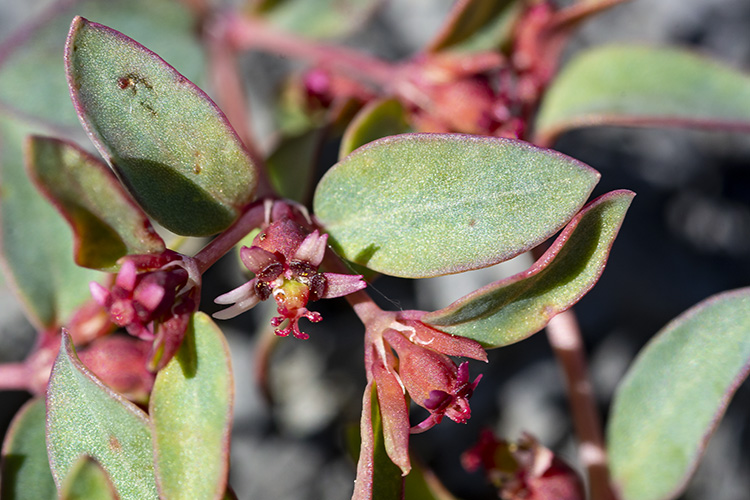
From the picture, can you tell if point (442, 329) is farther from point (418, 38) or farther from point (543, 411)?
point (418, 38)

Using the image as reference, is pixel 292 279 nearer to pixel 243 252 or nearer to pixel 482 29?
pixel 243 252

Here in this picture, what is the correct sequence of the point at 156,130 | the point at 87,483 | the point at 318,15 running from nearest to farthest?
1. the point at 87,483
2. the point at 156,130
3. the point at 318,15

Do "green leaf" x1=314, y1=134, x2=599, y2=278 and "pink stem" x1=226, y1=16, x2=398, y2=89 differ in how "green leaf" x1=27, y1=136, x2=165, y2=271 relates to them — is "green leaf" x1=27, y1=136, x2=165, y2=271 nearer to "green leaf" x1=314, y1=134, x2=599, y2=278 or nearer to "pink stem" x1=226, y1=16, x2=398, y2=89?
"green leaf" x1=314, y1=134, x2=599, y2=278

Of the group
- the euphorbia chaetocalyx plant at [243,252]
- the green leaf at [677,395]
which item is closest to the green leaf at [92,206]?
the euphorbia chaetocalyx plant at [243,252]

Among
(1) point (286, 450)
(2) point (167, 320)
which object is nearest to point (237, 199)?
(2) point (167, 320)

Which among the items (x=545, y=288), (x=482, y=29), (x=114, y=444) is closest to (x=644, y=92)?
(x=482, y=29)
